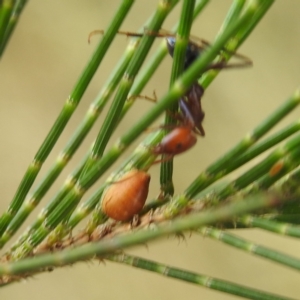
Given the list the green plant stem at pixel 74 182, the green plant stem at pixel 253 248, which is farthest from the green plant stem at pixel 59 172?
the green plant stem at pixel 253 248

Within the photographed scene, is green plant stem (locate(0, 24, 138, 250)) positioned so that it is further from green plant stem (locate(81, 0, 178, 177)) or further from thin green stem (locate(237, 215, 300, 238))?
thin green stem (locate(237, 215, 300, 238))

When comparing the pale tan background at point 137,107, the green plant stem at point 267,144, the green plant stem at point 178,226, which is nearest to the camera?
the green plant stem at point 178,226

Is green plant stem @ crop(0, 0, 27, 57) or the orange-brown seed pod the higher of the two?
green plant stem @ crop(0, 0, 27, 57)

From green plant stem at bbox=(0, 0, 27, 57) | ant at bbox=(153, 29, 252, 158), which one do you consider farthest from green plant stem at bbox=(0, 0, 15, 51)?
ant at bbox=(153, 29, 252, 158)

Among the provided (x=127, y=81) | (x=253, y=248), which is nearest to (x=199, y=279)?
(x=253, y=248)

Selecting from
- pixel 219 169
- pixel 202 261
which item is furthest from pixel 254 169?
pixel 202 261

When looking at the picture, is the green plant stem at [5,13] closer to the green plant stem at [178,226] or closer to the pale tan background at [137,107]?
the green plant stem at [178,226]
